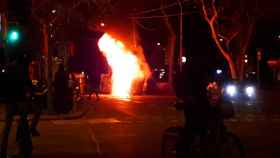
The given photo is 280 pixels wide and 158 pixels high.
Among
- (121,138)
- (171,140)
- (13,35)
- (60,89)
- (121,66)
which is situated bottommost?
(121,138)

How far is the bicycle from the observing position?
11.3 metres

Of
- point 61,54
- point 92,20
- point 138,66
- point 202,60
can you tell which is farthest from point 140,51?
point 202,60

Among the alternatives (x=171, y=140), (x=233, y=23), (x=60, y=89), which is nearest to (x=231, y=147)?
(x=171, y=140)

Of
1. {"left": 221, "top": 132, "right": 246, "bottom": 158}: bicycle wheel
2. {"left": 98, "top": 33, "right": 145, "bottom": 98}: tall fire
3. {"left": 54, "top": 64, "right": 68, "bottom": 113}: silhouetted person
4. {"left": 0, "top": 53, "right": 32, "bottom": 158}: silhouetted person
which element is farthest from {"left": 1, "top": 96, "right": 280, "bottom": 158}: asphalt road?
{"left": 98, "top": 33, "right": 145, "bottom": 98}: tall fire

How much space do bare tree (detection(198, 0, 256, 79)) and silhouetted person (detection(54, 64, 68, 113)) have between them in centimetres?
1922

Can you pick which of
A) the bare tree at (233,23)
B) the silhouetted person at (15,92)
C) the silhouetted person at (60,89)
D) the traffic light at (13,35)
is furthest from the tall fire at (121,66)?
the silhouetted person at (15,92)

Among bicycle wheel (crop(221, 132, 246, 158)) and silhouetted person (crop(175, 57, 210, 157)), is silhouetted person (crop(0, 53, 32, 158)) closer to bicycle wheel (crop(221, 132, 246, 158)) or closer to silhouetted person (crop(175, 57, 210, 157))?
silhouetted person (crop(175, 57, 210, 157))

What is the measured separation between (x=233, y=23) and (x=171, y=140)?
37.6 meters

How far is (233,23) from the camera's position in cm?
4847

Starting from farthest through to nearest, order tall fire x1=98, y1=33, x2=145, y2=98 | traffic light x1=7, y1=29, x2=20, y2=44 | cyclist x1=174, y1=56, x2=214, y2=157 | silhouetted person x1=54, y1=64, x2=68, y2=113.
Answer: tall fire x1=98, y1=33, x2=145, y2=98 → silhouetted person x1=54, y1=64, x2=68, y2=113 → traffic light x1=7, y1=29, x2=20, y2=44 → cyclist x1=174, y1=56, x2=214, y2=157

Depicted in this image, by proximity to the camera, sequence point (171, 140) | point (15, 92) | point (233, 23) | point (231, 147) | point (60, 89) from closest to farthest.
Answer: point (231, 147)
point (171, 140)
point (15, 92)
point (60, 89)
point (233, 23)

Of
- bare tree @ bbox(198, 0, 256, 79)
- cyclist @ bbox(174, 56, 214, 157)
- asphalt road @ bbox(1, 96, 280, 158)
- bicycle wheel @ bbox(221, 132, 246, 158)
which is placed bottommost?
asphalt road @ bbox(1, 96, 280, 158)

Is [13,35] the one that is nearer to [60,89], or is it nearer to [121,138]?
[121,138]

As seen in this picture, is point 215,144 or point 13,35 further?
point 13,35
